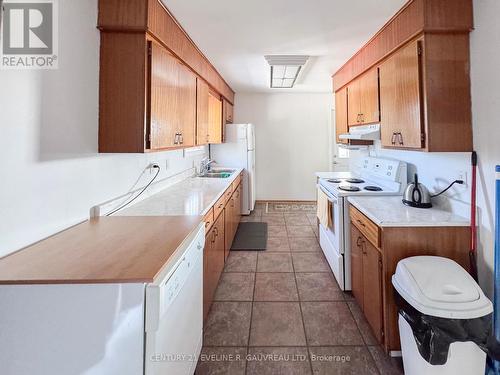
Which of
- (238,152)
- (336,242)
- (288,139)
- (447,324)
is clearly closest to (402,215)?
(447,324)

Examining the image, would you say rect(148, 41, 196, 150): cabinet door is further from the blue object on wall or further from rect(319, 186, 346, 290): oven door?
the blue object on wall

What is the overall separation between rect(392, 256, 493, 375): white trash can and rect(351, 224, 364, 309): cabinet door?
741mm

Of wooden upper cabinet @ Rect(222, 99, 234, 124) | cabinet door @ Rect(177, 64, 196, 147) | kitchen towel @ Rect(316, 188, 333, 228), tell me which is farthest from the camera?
wooden upper cabinet @ Rect(222, 99, 234, 124)

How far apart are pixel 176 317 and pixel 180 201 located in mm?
1237

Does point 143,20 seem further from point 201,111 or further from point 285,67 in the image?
point 285,67

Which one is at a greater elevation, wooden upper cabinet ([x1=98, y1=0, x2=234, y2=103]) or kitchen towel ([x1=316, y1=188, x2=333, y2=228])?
wooden upper cabinet ([x1=98, y1=0, x2=234, y2=103])

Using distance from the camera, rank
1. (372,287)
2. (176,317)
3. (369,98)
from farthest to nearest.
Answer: (369,98)
(372,287)
(176,317)

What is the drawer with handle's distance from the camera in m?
1.84

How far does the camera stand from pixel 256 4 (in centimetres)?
196

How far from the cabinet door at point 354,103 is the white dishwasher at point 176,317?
7.93ft

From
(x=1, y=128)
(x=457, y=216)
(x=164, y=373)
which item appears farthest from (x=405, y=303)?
(x=1, y=128)

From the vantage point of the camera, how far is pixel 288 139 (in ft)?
20.1

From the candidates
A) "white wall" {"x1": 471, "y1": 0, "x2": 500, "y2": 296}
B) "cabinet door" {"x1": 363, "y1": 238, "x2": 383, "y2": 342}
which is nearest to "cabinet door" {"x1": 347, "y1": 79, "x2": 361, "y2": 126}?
"white wall" {"x1": 471, "y1": 0, "x2": 500, "y2": 296}

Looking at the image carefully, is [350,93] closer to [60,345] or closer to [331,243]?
[331,243]
